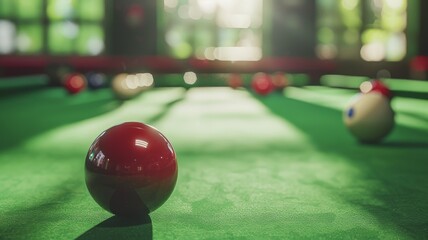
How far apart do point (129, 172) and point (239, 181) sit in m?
0.68

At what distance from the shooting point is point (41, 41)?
1373 centimetres

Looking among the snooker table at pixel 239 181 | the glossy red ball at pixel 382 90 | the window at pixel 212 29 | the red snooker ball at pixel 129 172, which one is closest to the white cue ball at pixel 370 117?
the snooker table at pixel 239 181

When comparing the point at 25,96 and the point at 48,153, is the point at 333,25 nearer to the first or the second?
the point at 25,96

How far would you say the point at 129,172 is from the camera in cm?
142

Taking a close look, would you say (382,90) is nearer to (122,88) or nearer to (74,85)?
(122,88)

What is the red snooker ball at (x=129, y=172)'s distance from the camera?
1.43 meters

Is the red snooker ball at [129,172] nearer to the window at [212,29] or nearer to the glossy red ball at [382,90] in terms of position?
the glossy red ball at [382,90]

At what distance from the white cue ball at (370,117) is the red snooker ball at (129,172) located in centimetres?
166

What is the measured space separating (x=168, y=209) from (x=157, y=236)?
28 cm

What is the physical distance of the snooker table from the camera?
1383 mm

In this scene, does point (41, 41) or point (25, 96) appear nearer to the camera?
point (25, 96)

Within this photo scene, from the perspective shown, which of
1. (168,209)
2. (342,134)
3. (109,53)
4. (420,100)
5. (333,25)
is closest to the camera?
(168,209)

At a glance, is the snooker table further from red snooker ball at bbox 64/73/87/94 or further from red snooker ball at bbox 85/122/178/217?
red snooker ball at bbox 64/73/87/94

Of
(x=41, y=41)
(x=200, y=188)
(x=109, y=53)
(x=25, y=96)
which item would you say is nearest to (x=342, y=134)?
(x=200, y=188)
